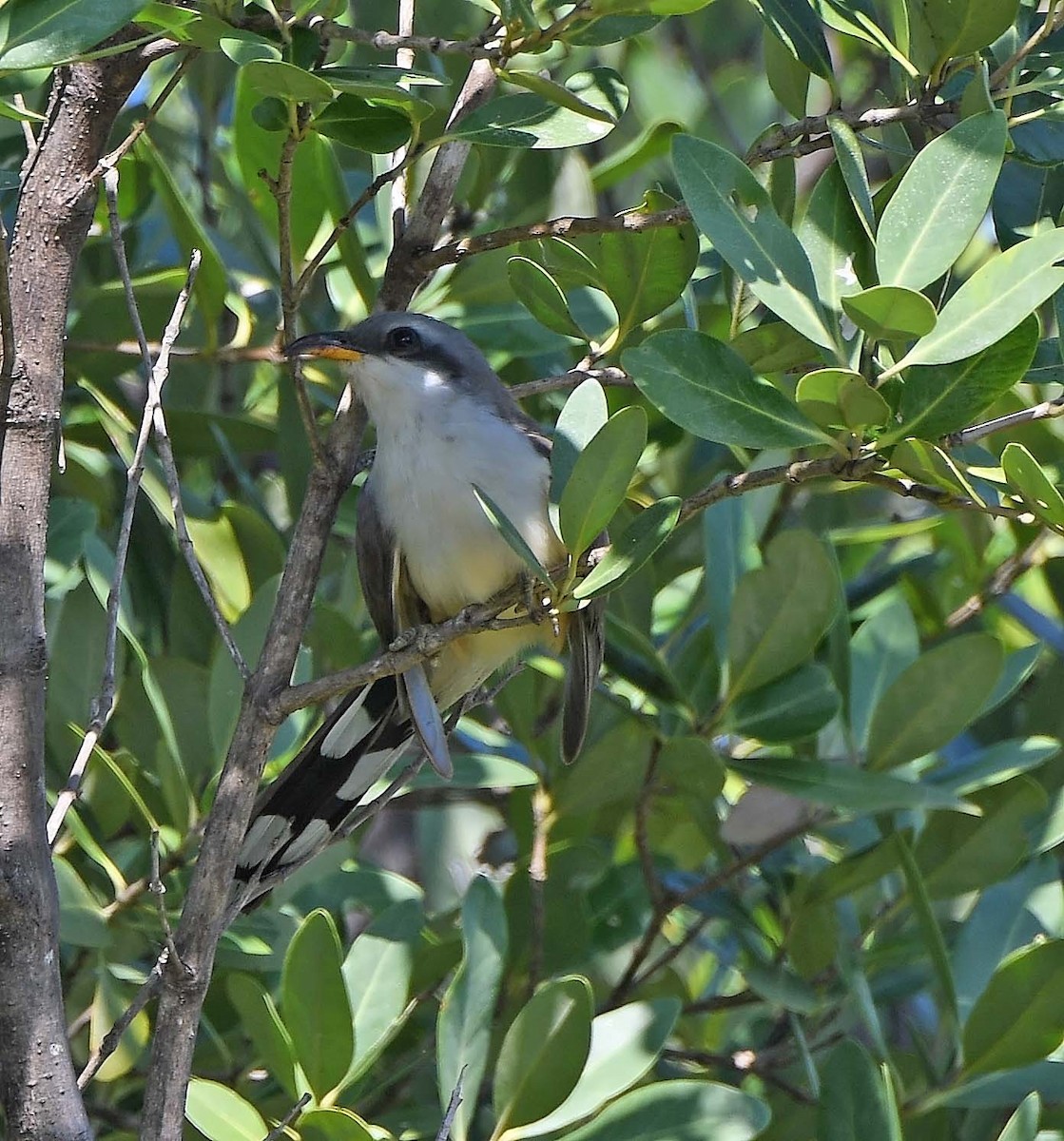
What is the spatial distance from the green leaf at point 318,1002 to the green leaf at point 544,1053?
0.31 meters

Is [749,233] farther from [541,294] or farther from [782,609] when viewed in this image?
[782,609]

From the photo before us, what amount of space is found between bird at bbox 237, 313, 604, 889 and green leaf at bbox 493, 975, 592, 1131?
2.12 ft

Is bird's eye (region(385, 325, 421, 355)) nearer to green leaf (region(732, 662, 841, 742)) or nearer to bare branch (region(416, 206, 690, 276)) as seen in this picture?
bare branch (region(416, 206, 690, 276))

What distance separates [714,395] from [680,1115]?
1.48 meters

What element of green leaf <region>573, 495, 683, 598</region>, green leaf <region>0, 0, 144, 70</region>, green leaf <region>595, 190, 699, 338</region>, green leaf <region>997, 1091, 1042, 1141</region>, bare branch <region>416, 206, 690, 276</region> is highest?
green leaf <region>0, 0, 144, 70</region>

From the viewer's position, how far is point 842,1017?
3695 mm

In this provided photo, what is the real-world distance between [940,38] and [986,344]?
78 cm

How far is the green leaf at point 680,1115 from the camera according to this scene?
2832 millimetres

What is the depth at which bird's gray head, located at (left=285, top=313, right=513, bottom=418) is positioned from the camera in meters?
3.50

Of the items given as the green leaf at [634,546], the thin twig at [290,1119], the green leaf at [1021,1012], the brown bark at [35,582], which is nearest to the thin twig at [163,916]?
the brown bark at [35,582]

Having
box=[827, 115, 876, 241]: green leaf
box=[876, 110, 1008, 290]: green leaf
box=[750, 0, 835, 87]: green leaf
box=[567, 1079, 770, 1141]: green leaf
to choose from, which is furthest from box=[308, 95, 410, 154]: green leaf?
box=[567, 1079, 770, 1141]: green leaf

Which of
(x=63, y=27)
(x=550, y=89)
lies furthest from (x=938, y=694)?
(x=63, y=27)

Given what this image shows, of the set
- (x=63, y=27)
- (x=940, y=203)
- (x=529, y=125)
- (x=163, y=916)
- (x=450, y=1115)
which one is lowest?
(x=450, y=1115)

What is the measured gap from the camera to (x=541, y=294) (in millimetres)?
2770
